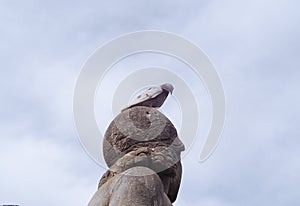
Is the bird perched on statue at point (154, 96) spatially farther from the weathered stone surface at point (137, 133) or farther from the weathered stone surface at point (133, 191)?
the weathered stone surface at point (133, 191)

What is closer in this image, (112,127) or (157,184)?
(157,184)

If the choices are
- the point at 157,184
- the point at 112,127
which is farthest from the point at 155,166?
the point at 112,127

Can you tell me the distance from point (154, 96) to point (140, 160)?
1.36 m

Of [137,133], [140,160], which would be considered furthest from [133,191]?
[137,133]

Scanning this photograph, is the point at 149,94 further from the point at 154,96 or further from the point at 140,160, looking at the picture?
the point at 140,160

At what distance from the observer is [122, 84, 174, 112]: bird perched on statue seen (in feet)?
31.4

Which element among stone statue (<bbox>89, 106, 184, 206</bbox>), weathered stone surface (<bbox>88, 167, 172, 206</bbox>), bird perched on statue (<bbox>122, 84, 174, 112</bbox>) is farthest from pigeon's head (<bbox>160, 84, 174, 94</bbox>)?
weathered stone surface (<bbox>88, 167, 172, 206</bbox>)

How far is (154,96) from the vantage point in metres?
9.60

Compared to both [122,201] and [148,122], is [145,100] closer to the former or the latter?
[148,122]

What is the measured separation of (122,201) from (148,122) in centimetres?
144

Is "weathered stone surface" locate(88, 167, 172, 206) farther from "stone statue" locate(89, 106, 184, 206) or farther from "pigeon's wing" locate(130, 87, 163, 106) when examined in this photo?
"pigeon's wing" locate(130, 87, 163, 106)

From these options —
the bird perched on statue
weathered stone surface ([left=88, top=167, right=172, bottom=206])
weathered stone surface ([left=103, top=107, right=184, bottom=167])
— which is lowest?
weathered stone surface ([left=88, top=167, right=172, bottom=206])

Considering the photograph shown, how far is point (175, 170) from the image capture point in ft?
29.0

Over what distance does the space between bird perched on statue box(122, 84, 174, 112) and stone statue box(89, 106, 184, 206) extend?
0.29 metres
